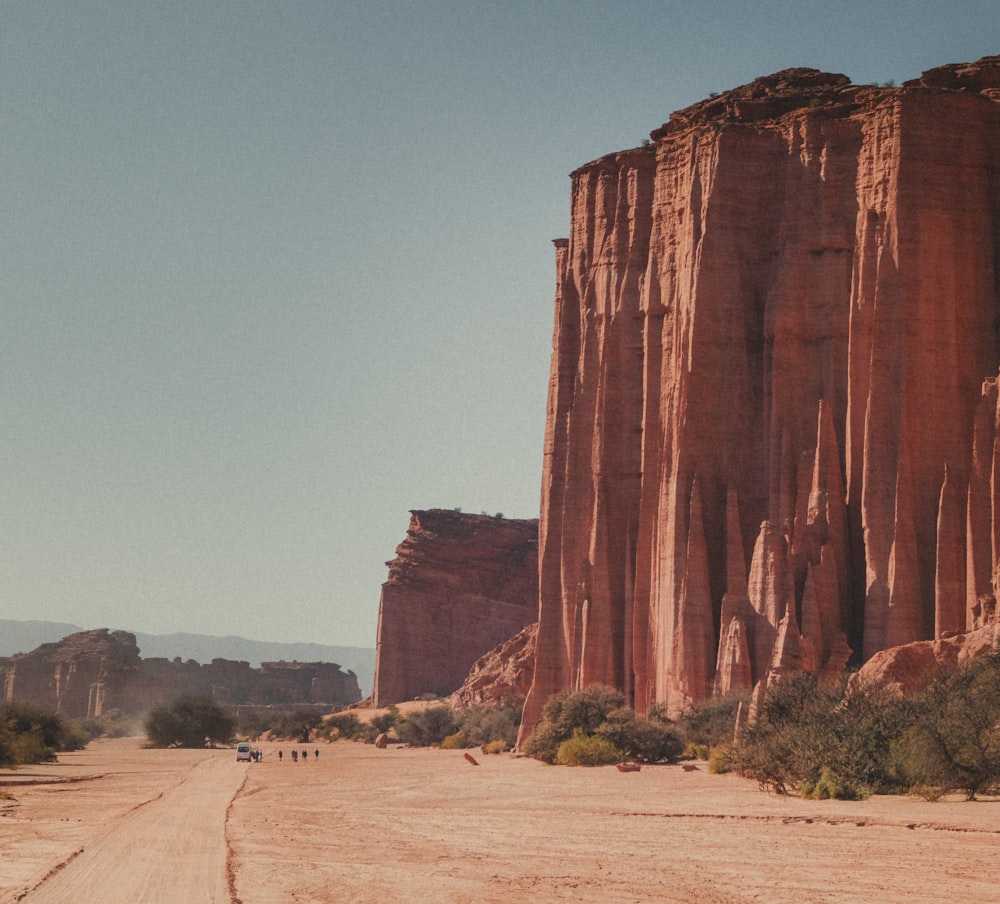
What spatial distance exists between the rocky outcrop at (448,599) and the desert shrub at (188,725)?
1830cm

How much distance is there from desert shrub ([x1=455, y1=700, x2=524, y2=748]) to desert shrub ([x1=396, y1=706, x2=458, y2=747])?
23.4 inches

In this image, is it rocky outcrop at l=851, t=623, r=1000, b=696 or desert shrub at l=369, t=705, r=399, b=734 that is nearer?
rocky outcrop at l=851, t=623, r=1000, b=696

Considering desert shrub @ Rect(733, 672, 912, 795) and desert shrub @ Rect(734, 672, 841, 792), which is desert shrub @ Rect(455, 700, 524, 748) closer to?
desert shrub @ Rect(734, 672, 841, 792)

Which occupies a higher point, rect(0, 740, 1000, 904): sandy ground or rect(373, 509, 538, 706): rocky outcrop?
rect(373, 509, 538, 706): rocky outcrop

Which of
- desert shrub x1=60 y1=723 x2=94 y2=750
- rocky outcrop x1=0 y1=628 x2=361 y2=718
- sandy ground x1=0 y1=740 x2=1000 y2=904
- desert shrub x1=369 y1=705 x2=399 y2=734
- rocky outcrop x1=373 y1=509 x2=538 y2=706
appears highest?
rocky outcrop x1=373 y1=509 x2=538 y2=706

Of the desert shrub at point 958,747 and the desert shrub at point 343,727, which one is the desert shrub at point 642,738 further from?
the desert shrub at point 343,727

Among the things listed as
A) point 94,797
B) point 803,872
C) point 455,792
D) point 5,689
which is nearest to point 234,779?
point 94,797

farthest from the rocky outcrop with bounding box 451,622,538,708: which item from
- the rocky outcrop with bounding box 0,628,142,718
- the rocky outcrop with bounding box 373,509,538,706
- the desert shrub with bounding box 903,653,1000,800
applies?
the desert shrub with bounding box 903,653,1000,800

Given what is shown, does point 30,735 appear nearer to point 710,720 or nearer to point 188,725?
point 188,725

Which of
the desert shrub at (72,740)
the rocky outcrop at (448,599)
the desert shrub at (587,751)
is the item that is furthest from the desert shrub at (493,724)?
the rocky outcrop at (448,599)

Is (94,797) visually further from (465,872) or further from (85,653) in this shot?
(85,653)

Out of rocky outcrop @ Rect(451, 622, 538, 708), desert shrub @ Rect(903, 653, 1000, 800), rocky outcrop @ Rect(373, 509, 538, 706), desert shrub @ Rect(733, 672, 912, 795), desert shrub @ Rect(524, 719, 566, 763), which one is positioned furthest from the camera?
rocky outcrop @ Rect(373, 509, 538, 706)

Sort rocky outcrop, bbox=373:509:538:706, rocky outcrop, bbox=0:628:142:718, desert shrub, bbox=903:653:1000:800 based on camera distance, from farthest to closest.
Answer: rocky outcrop, bbox=0:628:142:718 < rocky outcrop, bbox=373:509:538:706 < desert shrub, bbox=903:653:1000:800

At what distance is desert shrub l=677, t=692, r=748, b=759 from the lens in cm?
3553
